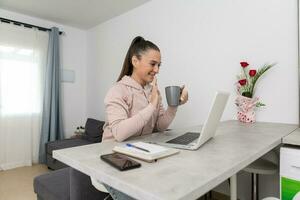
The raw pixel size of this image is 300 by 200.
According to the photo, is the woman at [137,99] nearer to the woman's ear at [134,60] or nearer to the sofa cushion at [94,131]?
the woman's ear at [134,60]

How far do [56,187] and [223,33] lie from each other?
1.93 m

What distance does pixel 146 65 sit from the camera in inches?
52.7

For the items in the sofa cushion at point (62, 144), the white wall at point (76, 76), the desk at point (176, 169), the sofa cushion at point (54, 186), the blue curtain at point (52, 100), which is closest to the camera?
the desk at point (176, 169)

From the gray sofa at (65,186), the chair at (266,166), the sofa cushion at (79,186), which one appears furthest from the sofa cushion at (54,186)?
the chair at (266,166)

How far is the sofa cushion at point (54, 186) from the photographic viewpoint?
147 centimetres

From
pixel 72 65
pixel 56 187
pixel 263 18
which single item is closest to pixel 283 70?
pixel 263 18

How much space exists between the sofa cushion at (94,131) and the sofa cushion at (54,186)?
1336mm

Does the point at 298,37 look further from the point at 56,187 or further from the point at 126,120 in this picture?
the point at 56,187

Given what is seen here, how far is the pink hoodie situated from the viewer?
104cm

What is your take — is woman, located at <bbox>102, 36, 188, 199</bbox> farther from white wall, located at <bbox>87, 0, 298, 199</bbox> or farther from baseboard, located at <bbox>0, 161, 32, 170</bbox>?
baseboard, located at <bbox>0, 161, 32, 170</bbox>

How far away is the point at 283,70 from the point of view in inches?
69.5

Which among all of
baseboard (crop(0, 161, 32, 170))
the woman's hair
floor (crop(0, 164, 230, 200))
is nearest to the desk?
the woman's hair

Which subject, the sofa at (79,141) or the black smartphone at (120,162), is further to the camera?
the sofa at (79,141)

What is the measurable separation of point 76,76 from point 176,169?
11.9ft
